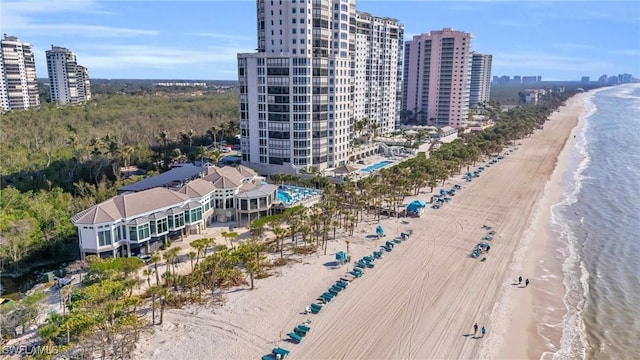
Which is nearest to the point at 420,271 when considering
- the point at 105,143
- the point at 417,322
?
the point at 417,322

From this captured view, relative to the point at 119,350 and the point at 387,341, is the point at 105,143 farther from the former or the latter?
the point at 387,341

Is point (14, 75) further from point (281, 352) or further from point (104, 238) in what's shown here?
point (281, 352)

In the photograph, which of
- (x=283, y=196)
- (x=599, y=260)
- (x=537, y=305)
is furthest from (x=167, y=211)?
(x=599, y=260)

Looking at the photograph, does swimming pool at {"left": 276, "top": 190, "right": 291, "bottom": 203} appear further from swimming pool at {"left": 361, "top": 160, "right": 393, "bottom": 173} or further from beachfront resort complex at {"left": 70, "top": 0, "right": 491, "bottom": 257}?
swimming pool at {"left": 361, "top": 160, "right": 393, "bottom": 173}

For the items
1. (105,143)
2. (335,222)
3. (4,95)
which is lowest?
(335,222)

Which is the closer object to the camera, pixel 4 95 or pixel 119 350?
pixel 119 350

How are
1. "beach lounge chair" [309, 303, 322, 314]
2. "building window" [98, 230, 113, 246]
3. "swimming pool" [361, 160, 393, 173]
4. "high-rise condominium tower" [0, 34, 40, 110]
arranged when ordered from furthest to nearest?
1. "high-rise condominium tower" [0, 34, 40, 110]
2. "swimming pool" [361, 160, 393, 173]
3. "building window" [98, 230, 113, 246]
4. "beach lounge chair" [309, 303, 322, 314]

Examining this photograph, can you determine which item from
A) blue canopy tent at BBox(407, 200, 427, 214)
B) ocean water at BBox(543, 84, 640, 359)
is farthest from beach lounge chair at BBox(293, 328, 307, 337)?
blue canopy tent at BBox(407, 200, 427, 214)
